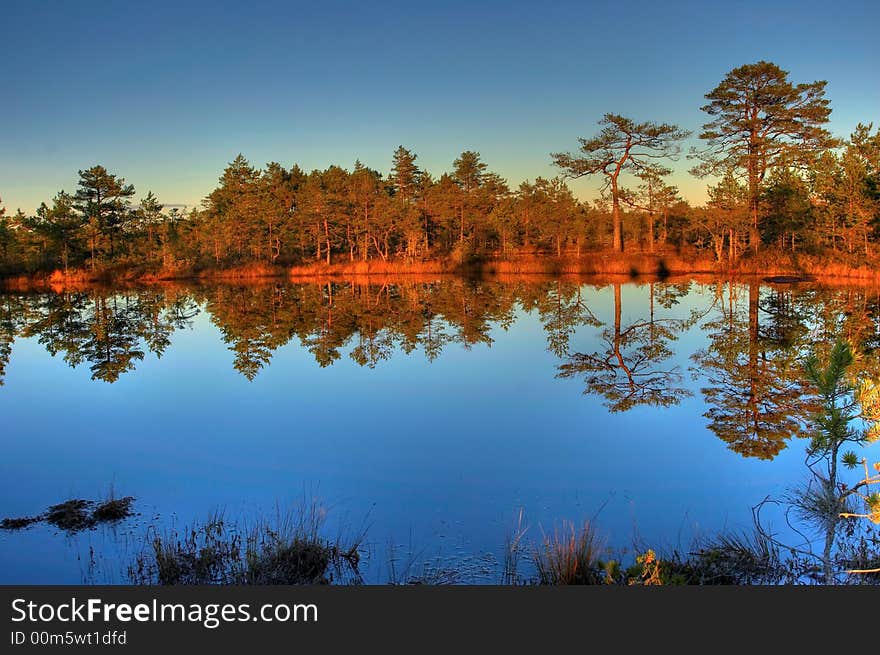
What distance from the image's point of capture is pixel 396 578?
438 cm

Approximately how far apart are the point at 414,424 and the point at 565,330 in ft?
30.3

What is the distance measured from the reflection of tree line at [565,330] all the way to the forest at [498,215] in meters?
6.30

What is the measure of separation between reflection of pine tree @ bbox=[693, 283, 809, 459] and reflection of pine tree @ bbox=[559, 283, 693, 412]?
0.69 meters

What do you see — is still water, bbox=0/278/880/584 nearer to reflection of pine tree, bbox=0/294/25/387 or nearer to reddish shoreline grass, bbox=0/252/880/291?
reflection of pine tree, bbox=0/294/25/387

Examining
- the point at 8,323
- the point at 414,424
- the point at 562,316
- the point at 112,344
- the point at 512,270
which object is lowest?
the point at 414,424

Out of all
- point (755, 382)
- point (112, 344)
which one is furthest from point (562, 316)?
point (112, 344)

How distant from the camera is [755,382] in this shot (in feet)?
33.7

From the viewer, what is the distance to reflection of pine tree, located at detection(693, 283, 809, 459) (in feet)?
25.5

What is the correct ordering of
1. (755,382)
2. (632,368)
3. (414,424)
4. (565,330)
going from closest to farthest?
1. (414,424)
2. (755,382)
3. (632,368)
4. (565,330)

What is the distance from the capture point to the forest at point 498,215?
1251 inches

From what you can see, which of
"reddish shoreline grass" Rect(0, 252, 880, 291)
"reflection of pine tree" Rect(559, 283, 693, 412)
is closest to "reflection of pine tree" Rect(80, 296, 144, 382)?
"reflection of pine tree" Rect(559, 283, 693, 412)

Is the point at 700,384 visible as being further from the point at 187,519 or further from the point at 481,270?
the point at 481,270

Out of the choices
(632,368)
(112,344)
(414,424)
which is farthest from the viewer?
(112,344)

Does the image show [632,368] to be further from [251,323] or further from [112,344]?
[112,344]
